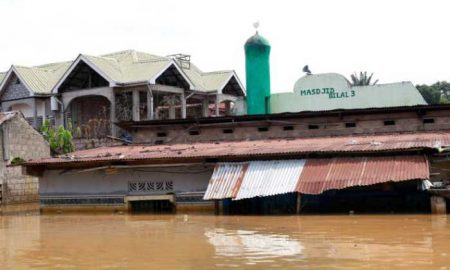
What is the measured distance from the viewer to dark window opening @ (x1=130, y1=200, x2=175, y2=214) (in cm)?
2119

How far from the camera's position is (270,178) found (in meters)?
18.6

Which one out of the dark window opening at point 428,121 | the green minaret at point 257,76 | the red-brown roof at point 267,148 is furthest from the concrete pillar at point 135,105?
the dark window opening at point 428,121

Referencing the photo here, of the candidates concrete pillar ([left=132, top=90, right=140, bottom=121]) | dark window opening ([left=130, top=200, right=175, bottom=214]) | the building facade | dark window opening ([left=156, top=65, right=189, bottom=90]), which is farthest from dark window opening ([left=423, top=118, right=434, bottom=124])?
dark window opening ([left=156, top=65, right=189, bottom=90])

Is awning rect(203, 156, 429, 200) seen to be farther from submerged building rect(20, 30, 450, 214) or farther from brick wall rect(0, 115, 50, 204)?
brick wall rect(0, 115, 50, 204)

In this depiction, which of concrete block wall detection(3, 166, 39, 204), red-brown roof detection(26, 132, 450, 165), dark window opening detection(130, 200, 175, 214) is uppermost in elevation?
red-brown roof detection(26, 132, 450, 165)

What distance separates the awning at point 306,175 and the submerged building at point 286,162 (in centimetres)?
3

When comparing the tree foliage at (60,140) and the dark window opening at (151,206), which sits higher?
the tree foliage at (60,140)

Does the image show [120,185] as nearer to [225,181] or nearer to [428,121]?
[225,181]

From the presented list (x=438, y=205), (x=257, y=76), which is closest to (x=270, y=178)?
(x=438, y=205)

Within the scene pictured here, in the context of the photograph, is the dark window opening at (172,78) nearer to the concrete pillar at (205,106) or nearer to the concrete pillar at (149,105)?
the concrete pillar at (149,105)

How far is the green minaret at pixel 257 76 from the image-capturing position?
91.2 feet

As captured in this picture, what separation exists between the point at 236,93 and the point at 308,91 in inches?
665

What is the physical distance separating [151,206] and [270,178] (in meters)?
4.99

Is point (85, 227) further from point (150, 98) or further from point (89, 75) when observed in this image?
point (89, 75)
